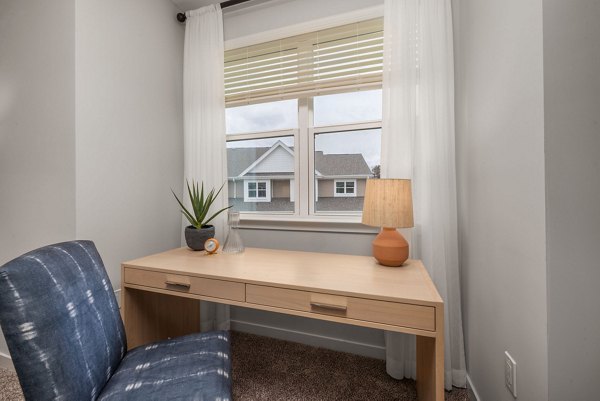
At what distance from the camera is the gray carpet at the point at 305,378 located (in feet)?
4.67

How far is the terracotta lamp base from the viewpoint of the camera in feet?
4.37

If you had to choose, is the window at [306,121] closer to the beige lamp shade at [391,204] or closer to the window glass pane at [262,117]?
the window glass pane at [262,117]

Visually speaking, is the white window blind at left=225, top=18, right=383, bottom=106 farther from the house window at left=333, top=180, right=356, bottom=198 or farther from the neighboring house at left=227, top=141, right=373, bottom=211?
the house window at left=333, top=180, right=356, bottom=198

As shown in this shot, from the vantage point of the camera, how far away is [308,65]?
6.16 ft

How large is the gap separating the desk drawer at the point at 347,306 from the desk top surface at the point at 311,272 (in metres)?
0.03

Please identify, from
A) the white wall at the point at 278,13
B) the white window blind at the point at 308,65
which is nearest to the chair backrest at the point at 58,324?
the white window blind at the point at 308,65

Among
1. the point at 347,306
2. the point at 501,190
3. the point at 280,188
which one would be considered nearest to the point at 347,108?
the point at 280,188

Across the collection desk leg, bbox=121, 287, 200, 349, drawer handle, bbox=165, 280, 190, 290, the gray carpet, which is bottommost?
the gray carpet

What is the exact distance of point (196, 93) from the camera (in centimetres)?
206

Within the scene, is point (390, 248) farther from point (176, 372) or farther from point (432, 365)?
point (176, 372)

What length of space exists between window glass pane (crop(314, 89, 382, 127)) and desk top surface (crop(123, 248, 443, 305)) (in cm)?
97

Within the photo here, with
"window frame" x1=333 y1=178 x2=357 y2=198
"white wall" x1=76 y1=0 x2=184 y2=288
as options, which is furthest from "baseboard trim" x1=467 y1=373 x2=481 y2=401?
"white wall" x1=76 y1=0 x2=184 y2=288

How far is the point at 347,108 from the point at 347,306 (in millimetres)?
1366

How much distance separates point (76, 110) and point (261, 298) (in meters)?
1.47
